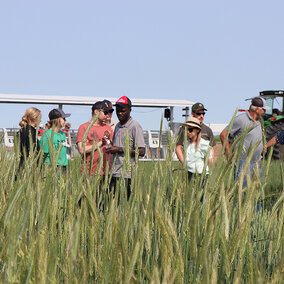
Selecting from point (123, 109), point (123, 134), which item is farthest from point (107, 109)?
point (123, 134)

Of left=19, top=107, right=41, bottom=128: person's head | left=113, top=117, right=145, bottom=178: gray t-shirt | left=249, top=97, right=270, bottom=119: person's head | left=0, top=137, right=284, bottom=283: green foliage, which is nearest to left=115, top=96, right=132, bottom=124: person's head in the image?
left=113, top=117, right=145, bottom=178: gray t-shirt

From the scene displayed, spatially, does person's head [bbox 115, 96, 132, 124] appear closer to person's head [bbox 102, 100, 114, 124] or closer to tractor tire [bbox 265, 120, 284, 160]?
person's head [bbox 102, 100, 114, 124]

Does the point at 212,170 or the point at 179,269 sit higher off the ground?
the point at 212,170

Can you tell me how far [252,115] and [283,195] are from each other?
3818 millimetres

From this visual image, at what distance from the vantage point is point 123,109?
402 centimetres

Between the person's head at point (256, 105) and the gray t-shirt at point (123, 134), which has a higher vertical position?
the person's head at point (256, 105)

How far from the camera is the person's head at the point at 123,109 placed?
13.1 ft

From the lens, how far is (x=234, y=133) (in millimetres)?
5020

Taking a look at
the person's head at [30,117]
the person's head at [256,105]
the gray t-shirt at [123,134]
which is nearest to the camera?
the gray t-shirt at [123,134]

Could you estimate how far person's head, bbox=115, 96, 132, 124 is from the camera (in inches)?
157

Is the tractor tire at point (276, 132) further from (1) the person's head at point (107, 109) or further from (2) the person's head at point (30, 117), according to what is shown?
(2) the person's head at point (30, 117)

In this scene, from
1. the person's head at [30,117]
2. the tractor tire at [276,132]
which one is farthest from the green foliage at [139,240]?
the tractor tire at [276,132]

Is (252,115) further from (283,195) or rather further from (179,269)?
(179,269)

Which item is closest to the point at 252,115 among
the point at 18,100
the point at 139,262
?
the point at 139,262
